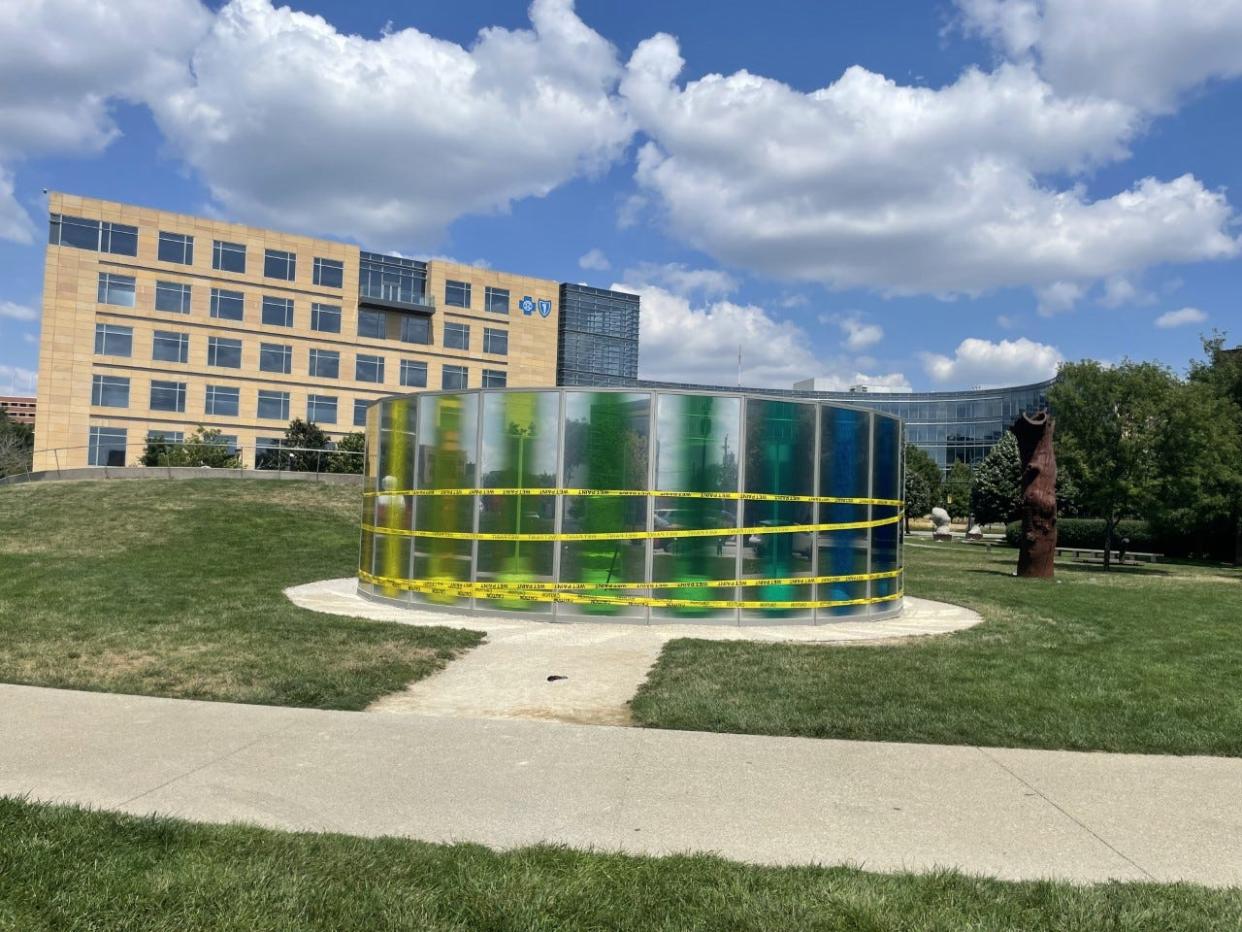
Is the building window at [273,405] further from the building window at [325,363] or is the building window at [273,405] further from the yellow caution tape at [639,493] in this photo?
the yellow caution tape at [639,493]

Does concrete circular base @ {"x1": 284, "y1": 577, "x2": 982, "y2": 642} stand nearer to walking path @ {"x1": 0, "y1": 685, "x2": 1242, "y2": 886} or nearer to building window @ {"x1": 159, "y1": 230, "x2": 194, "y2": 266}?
walking path @ {"x1": 0, "y1": 685, "x2": 1242, "y2": 886}

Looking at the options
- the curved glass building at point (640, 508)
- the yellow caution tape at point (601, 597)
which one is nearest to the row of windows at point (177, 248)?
the curved glass building at point (640, 508)

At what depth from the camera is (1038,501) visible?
80.4 ft

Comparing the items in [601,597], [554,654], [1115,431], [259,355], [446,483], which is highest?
[259,355]

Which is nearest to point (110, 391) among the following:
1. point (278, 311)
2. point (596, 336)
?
point (278, 311)

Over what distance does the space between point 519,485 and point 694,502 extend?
8.12 ft

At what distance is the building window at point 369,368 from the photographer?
67.9 metres

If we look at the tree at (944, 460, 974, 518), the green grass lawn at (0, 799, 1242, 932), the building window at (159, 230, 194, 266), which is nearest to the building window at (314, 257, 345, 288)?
the building window at (159, 230, 194, 266)

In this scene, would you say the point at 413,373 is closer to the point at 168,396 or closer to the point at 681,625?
the point at 168,396

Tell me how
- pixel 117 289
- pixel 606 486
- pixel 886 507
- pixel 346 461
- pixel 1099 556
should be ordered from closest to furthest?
pixel 606 486 < pixel 886 507 < pixel 1099 556 < pixel 346 461 < pixel 117 289

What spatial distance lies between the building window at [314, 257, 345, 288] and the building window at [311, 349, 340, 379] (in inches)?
182

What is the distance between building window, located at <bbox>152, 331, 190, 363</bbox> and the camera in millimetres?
60969

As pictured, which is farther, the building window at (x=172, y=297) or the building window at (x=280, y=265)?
the building window at (x=280, y=265)

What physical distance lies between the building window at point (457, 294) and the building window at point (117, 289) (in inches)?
834
